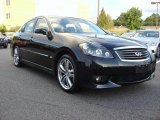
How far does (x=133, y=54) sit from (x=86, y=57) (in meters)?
0.89

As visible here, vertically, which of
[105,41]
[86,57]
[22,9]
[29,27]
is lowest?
[86,57]

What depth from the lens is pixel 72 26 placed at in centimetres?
650

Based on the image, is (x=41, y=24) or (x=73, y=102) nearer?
(x=73, y=102)

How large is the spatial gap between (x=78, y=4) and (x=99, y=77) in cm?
6984

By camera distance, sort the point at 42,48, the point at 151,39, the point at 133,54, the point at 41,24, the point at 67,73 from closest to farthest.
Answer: the point at 133,54
the point at 67,73
the point at 42,48
the point at 41,24
the point at 151,39

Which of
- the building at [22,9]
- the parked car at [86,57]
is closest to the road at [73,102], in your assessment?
the parked car at [86,57]

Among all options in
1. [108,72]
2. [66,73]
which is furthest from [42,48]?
[108,72]

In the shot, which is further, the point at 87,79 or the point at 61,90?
the point at 61,90

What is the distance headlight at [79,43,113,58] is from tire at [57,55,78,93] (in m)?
0.35

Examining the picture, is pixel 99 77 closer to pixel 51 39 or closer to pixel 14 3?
pixel 51 39

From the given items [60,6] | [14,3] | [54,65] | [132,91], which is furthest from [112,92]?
[60,6]

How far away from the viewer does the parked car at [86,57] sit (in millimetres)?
4961

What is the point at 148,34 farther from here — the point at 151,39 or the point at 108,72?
the point at 108,72

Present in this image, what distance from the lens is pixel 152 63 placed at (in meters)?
5.60
